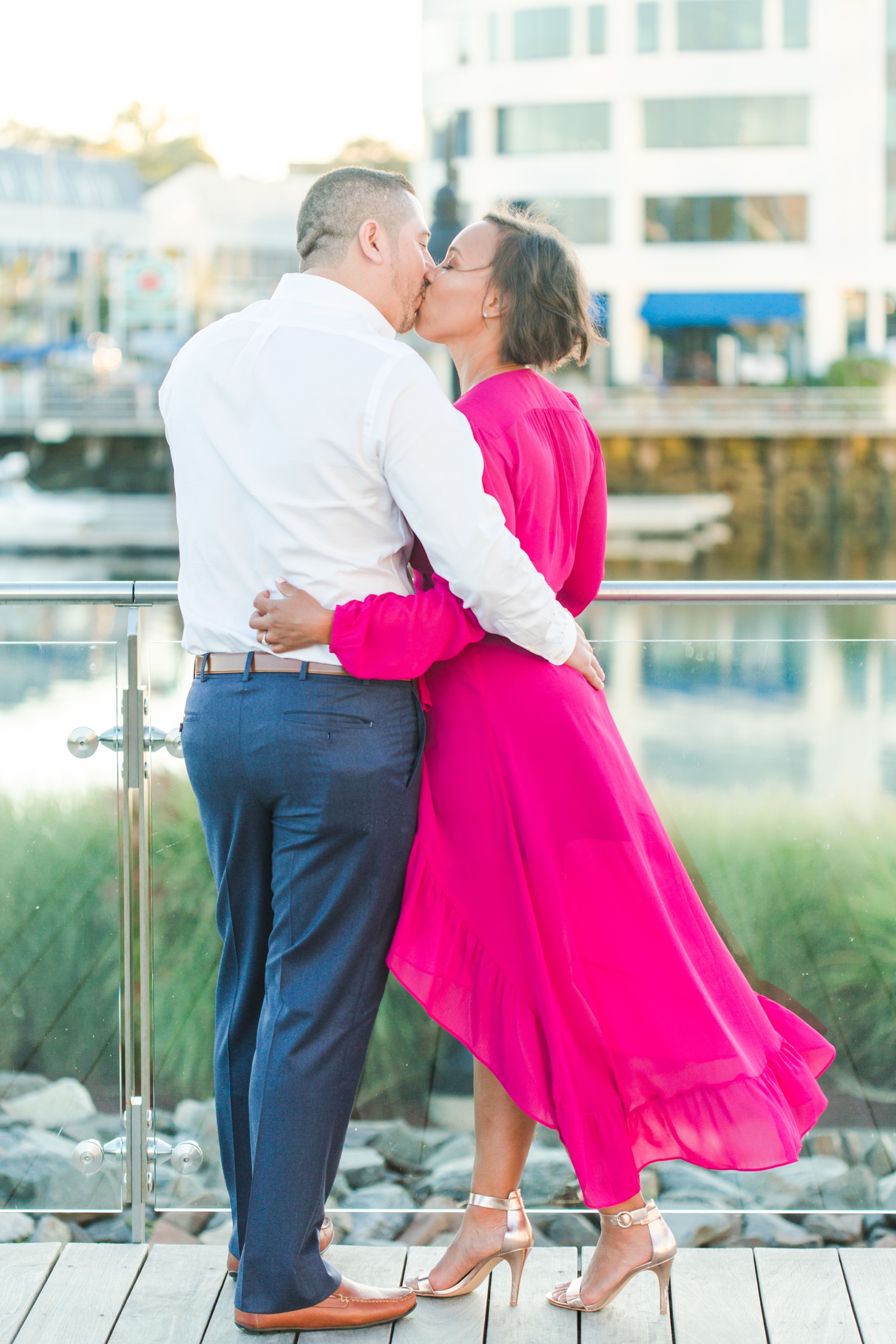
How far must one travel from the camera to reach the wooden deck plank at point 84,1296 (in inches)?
80.7

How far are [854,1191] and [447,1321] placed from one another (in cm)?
84

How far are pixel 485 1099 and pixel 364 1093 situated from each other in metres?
0.50

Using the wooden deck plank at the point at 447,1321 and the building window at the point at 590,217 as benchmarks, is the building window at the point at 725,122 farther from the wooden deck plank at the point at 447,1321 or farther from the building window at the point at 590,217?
the wooden deck plank at the point at 447,1321

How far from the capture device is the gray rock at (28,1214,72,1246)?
252 centimetres

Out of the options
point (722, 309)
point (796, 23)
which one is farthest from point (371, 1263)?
point (796, 23)

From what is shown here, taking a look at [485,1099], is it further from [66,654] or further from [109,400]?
[109,400]

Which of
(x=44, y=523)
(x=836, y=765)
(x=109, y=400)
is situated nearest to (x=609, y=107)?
(x=109, y=400)

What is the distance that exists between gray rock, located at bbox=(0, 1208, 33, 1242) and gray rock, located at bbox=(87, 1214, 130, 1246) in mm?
112

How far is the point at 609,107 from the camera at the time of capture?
126ft

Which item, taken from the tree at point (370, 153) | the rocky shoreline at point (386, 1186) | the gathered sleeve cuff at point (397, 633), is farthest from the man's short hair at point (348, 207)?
the tree at point (370, 153)

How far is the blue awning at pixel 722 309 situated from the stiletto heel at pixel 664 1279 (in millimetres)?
38497

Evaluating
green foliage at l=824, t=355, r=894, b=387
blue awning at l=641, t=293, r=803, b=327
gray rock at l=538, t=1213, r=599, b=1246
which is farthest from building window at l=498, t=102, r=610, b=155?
gray rock at l=538, t=1213, r=599, b=1246

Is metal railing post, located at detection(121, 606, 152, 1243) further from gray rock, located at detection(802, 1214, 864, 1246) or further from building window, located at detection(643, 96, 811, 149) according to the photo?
building window, located at detection(643, 96, 811, 149)

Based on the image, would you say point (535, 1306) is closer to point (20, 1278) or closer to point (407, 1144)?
point (407, 1144)
